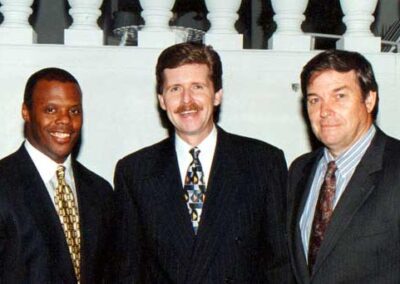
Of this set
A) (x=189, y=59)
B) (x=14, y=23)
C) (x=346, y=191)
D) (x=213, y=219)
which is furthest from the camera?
(x=14, y=23)

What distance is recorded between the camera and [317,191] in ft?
11.1

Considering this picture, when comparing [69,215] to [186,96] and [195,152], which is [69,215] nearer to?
[195,152]

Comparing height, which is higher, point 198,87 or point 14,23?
point 14,23

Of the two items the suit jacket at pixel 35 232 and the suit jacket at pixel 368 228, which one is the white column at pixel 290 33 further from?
the suit jacket at pixel 35 232

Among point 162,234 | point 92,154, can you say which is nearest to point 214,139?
point 162,234

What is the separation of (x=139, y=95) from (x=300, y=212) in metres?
1.49

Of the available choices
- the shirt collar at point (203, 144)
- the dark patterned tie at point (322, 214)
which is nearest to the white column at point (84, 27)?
the shirt collar at point (203, 144)

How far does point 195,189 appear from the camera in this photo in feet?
11.4

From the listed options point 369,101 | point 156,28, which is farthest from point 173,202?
point 156,28

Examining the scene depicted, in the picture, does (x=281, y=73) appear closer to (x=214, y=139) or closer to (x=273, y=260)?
(x=214, y=139)

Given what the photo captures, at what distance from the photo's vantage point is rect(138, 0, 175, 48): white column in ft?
15.0

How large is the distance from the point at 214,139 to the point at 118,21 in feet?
15.1

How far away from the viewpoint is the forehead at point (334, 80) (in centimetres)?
325

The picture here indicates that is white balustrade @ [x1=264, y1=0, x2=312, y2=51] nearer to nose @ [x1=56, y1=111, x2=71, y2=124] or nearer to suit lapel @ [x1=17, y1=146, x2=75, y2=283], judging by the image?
nose @ [x1=56, y1=111, x2=71, y2=124]
